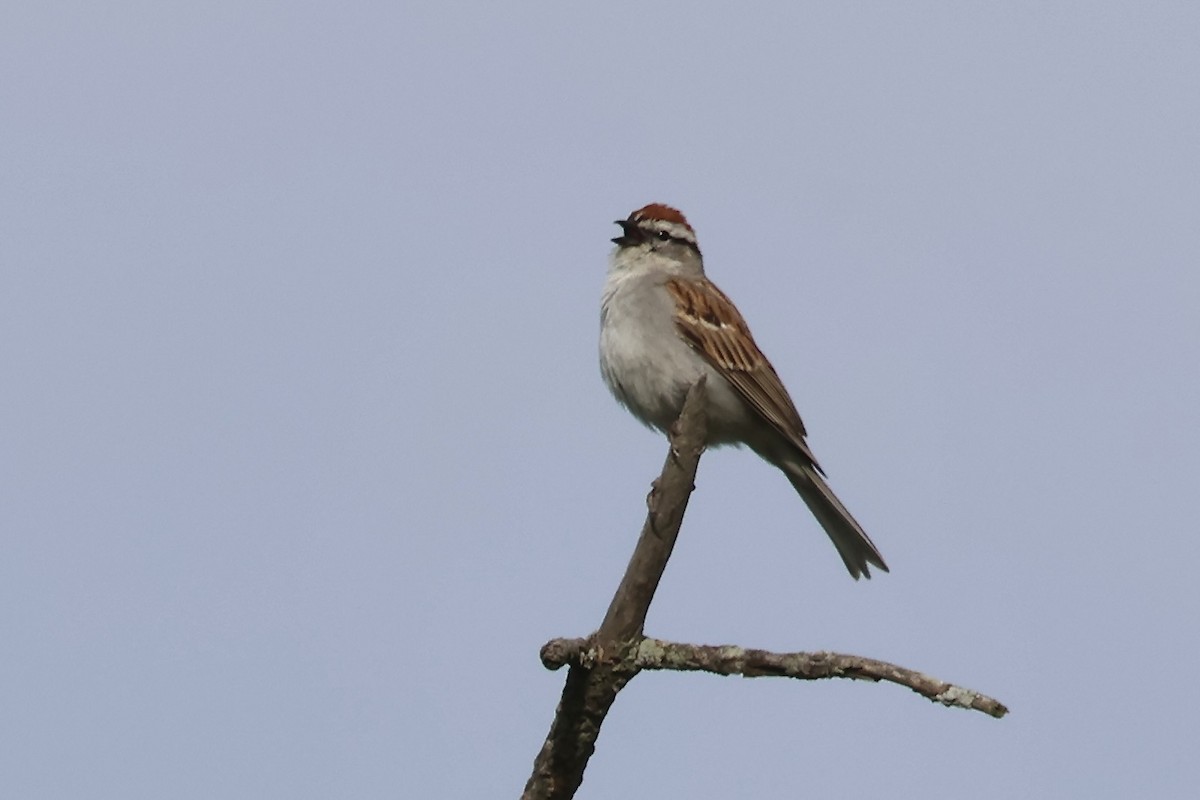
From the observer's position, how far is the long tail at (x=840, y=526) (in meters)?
6.89

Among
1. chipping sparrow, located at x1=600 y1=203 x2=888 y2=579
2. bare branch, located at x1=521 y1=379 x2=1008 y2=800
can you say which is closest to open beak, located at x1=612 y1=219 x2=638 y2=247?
chipping sparrow, located at x1=600 y1=203 x2=888 y2=579

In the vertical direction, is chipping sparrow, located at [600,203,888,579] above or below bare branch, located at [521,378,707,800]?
above

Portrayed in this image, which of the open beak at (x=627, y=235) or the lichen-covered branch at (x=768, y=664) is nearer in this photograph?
the lichen-covered branch at (x=768, y=664)

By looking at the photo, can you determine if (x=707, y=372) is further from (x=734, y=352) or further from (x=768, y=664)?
(x=768, y=664)

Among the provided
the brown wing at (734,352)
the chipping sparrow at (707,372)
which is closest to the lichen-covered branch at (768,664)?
the chipping sparrow at (707,372)

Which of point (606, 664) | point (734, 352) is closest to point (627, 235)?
point (734, 352)

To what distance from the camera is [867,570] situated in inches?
273

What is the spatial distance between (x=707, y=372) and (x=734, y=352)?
0.49m

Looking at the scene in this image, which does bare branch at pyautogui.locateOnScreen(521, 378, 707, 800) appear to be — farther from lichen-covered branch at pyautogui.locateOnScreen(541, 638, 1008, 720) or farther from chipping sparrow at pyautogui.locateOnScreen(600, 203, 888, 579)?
chipping sparrow at pyautogui.locateOnScreen(600, 203, 888, 579)

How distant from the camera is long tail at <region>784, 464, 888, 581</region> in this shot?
6887 millimetres

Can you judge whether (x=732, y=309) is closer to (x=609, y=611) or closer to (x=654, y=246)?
(x=654, y=246)

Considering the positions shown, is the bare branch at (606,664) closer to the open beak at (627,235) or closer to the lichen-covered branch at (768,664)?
the lichen-covered branch at (768,664)

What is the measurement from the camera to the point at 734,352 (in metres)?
7.31

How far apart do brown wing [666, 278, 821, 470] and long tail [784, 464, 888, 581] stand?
12 centimetres
